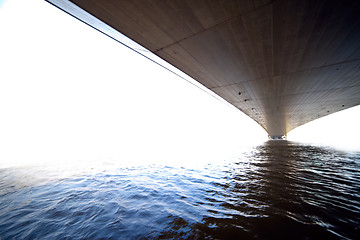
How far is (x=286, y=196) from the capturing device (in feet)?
12.5

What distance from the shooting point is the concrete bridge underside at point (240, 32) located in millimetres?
4707

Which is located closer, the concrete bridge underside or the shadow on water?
the shadow on water

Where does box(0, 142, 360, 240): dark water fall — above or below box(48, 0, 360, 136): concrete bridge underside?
below

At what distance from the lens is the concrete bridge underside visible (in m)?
4.71

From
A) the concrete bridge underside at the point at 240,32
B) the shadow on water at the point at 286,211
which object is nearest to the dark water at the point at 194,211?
the shadow on water at the point at 286,211

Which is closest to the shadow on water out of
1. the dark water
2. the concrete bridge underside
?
the dark water

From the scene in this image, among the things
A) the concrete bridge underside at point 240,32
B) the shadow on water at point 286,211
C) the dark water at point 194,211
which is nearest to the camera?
the shadow on water at point 286,211

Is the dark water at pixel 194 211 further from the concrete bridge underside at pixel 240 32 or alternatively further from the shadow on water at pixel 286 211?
the concrete bridge underside at pixel 240 32

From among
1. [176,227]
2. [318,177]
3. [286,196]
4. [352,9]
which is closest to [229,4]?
[352,9]

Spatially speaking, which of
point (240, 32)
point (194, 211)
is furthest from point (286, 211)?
point (240, 32)

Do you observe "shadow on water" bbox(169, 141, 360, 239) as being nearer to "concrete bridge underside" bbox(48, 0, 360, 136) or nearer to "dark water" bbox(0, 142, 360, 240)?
"dark water" bbox(0, 142, 360, 240)

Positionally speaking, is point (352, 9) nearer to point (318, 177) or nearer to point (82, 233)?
point (318, 177)

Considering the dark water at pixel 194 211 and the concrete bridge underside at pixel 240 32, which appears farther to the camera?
the concrete bridge underside at pixel 240 32

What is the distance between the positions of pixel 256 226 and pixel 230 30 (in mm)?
6851
